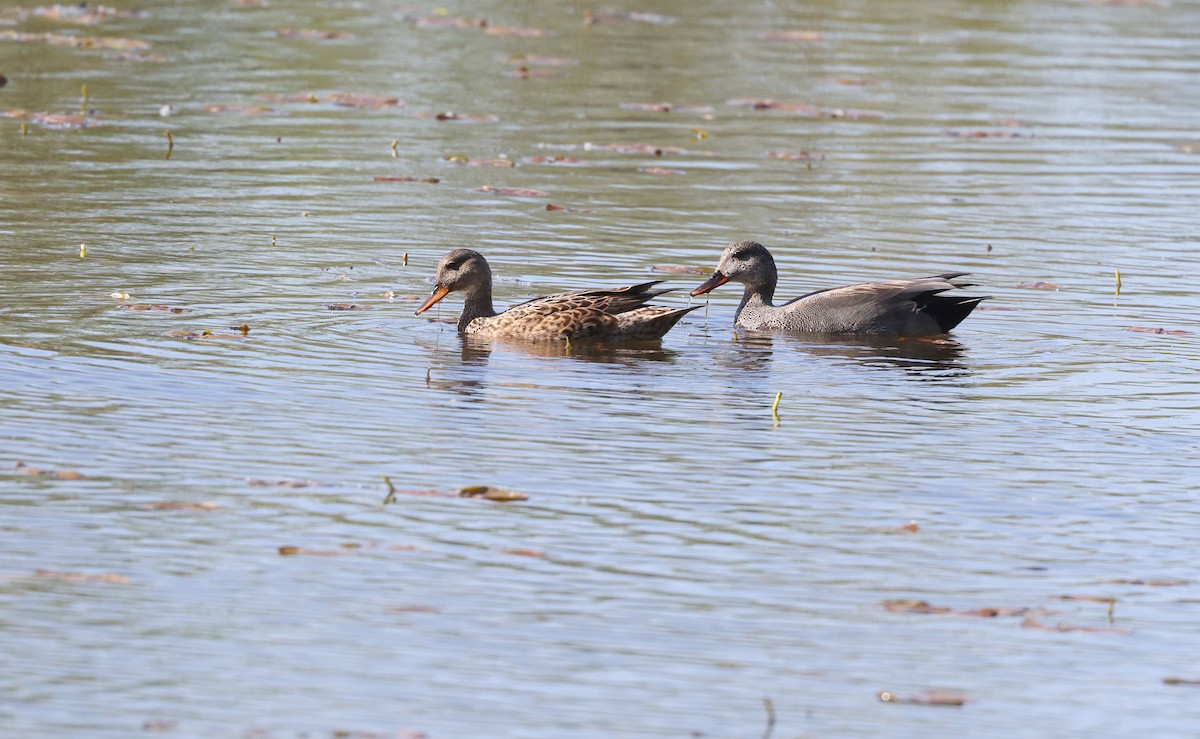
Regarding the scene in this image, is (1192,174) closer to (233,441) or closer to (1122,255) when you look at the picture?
(1122,255)

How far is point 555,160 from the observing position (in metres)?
21.2

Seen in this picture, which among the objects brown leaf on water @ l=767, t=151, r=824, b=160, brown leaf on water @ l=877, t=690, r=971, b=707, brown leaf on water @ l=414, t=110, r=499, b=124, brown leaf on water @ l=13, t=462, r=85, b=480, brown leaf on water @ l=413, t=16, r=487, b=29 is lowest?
brown leaf on water @ l=877, t=690, r=971, b=707

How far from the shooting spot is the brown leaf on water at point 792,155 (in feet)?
72.7

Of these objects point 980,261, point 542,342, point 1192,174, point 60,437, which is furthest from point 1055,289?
point 60,437

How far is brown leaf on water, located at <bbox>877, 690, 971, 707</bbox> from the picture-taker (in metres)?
7.00

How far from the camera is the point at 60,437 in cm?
995

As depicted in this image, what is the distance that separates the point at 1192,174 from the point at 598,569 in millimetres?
15245

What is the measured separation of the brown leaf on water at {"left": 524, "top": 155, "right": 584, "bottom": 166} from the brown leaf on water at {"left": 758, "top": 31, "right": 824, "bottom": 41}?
40.4 ft

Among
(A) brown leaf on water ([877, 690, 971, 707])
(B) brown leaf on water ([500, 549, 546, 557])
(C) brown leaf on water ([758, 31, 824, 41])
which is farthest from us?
(C) brown leaf on water ([758, 31, 824, 41])

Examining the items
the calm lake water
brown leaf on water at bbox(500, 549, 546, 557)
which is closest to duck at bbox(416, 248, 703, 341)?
the calm lake water

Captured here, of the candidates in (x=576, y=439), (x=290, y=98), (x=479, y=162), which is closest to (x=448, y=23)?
(x=290, y=98)

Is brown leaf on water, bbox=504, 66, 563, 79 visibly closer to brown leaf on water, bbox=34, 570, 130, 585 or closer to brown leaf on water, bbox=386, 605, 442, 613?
brown leaf on water, bbox=34, 570, 130, 585

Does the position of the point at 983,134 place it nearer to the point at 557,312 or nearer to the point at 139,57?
the point at 139,57

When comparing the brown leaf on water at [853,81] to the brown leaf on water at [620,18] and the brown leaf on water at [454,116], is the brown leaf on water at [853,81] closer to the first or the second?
the brown leaf on water at [454,116]
